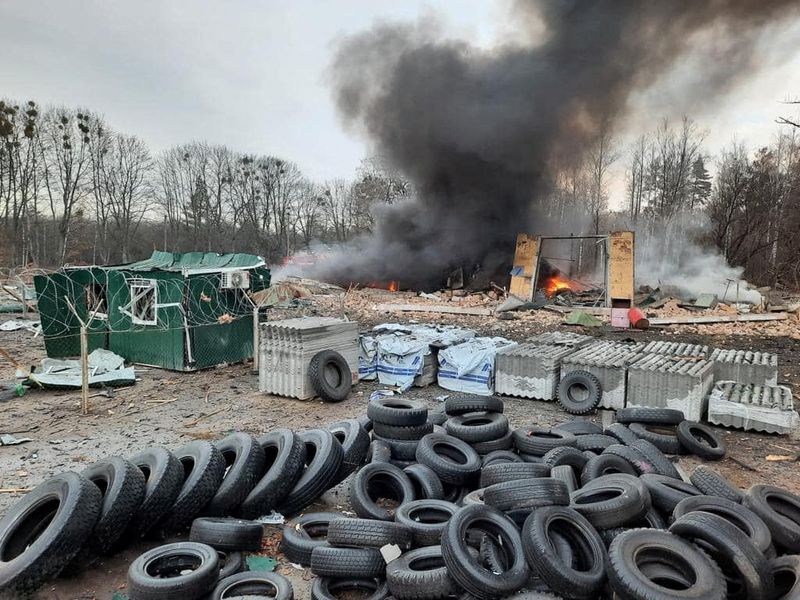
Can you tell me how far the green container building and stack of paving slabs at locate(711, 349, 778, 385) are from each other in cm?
906

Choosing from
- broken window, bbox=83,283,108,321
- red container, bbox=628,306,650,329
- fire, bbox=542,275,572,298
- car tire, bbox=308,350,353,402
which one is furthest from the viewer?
fire, bbox=542,275,572,298

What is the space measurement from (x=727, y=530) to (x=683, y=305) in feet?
63.3

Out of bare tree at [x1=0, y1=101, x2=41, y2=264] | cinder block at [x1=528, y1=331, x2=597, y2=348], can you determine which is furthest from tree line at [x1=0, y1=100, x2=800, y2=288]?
cinder block at [x1=528, y1=331, x2=597, y2=348]

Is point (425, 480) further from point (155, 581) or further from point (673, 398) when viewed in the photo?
point (673, 398)

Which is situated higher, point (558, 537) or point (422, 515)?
point (558, 537)

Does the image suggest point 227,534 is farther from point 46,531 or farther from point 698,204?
point 698,204

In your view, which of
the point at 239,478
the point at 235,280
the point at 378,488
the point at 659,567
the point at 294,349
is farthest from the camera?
the point at 235,280

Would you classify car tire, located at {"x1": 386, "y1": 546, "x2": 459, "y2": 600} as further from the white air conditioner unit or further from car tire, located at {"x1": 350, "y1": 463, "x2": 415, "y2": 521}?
the white air conditioner unit

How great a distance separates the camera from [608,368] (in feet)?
25.1

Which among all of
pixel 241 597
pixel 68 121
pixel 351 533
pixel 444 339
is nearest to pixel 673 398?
pixel 444 339

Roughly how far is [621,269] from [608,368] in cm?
1310

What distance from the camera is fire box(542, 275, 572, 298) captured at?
24.6 meters

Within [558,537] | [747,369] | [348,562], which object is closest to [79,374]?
[348,562]

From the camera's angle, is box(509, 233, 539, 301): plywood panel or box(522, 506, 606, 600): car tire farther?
box(509, 233, 539, 301): plywood panel
